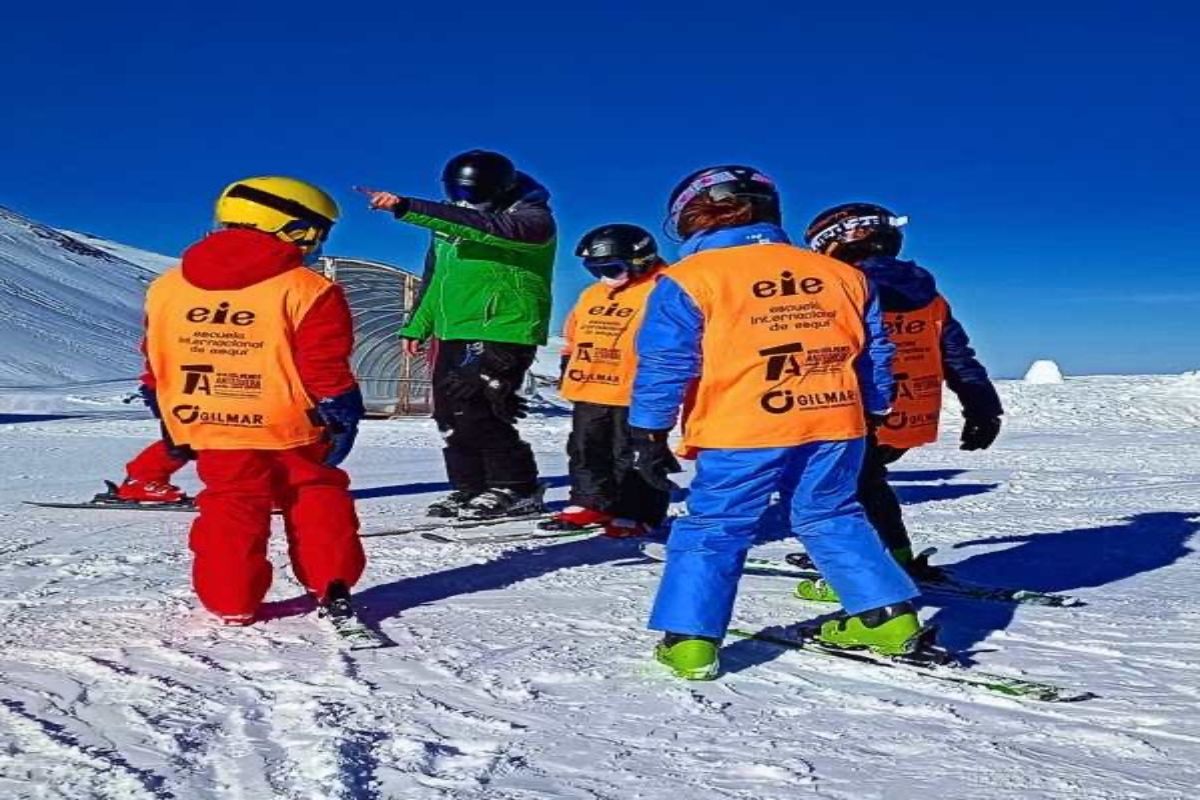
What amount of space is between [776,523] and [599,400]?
1.21 meters

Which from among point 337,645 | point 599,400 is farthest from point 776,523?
point 337,645

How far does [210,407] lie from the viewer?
11.7 feet

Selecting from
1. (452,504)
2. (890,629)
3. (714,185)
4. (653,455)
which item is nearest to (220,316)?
(653,455)

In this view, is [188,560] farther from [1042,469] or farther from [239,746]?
[1042,469]

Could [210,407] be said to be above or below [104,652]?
above

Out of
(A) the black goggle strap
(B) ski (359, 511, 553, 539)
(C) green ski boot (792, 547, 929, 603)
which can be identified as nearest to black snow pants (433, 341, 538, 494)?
(B) ski (359, 511, 553, 539)

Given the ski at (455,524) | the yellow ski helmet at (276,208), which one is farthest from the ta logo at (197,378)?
the ski at (455,524)

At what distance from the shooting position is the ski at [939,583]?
4262mm

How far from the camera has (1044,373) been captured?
68.1 ft

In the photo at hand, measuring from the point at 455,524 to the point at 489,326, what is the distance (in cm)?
99

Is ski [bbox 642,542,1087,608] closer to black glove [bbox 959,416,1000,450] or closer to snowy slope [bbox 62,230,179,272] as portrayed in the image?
black glove [bbox 959,416,1000,450]

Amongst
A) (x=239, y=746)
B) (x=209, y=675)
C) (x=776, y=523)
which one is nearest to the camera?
(x=239, y=746)

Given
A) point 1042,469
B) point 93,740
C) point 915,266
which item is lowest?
point 93,740

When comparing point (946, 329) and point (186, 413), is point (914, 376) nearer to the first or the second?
point (946, 329)
